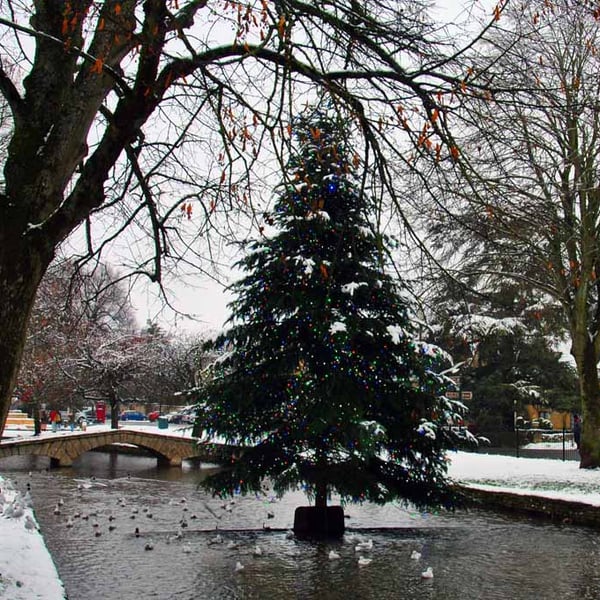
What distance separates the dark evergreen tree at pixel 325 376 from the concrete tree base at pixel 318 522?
259mm

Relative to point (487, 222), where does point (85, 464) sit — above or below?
below

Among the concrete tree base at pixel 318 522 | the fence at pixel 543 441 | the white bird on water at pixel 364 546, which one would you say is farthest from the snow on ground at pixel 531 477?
the fence at pixel 543 441

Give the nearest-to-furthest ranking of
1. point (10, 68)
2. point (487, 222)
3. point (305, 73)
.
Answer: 1. point (305, 73)
2. point (487, 222)
3. point (10, 68)

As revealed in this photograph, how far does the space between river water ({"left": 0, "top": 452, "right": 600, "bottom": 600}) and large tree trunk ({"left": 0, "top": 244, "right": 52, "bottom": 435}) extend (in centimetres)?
472

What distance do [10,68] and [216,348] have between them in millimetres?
6458

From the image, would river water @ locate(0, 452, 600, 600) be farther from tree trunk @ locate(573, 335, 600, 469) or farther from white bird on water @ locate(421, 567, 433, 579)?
tree trunk @ locate(573, 335, 600, 469)

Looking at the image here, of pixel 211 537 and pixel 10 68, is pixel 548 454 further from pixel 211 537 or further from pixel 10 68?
pixel 10 68

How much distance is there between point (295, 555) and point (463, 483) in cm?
841

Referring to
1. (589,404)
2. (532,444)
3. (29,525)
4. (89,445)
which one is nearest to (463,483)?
(589,404)

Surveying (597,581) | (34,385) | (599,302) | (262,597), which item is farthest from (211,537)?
(34,385)

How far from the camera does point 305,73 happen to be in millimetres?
6469

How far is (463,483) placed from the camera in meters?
18.8

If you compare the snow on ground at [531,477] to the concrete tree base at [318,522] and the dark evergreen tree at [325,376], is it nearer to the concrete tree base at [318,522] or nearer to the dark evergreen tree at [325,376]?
the dark evergreen tree at [325,376]

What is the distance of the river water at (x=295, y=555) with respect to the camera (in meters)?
9.46
